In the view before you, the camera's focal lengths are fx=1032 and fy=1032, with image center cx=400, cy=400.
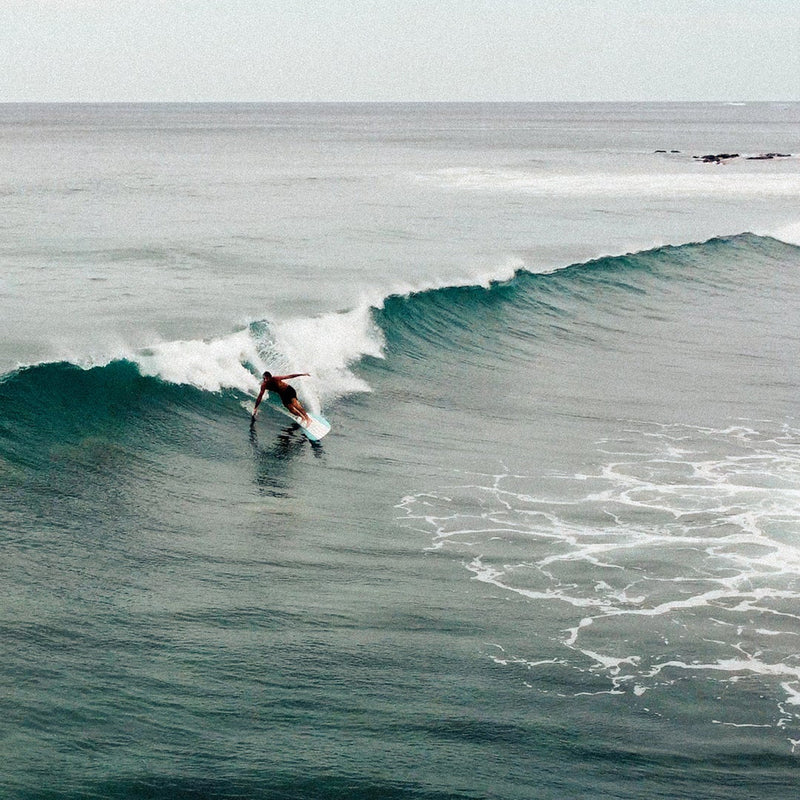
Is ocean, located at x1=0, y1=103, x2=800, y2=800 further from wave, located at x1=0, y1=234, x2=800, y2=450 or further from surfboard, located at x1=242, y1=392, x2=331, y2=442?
surfboard, located at x1=242, y1=392, x2=331, y2=442

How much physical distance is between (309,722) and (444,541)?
4.47m

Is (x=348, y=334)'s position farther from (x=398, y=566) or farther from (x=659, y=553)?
(x=659, y=553)

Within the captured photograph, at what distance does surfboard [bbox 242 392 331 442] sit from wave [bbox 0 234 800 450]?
0.50 m

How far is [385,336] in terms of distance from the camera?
81.9ft

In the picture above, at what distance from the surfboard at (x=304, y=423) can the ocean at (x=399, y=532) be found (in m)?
0.27

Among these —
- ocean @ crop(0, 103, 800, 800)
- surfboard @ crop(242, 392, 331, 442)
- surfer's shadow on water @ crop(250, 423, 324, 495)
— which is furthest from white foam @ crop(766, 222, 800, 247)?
surfer's shadow on water @ crop(250, 423, 324, 495)

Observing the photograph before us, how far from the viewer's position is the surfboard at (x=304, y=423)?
17922mm

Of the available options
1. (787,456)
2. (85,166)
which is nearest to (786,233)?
(787,456)

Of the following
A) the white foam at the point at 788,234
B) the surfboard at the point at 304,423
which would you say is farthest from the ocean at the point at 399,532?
the white foam at the point at 788,234

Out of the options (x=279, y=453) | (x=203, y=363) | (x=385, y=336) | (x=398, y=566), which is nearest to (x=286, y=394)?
(x=279, y=453)

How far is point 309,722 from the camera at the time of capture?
9.19 meters

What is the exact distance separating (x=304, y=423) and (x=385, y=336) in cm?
719

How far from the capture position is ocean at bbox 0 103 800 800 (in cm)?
892

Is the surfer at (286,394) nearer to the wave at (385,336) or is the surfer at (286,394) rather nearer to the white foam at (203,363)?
the wave at (385,336)
